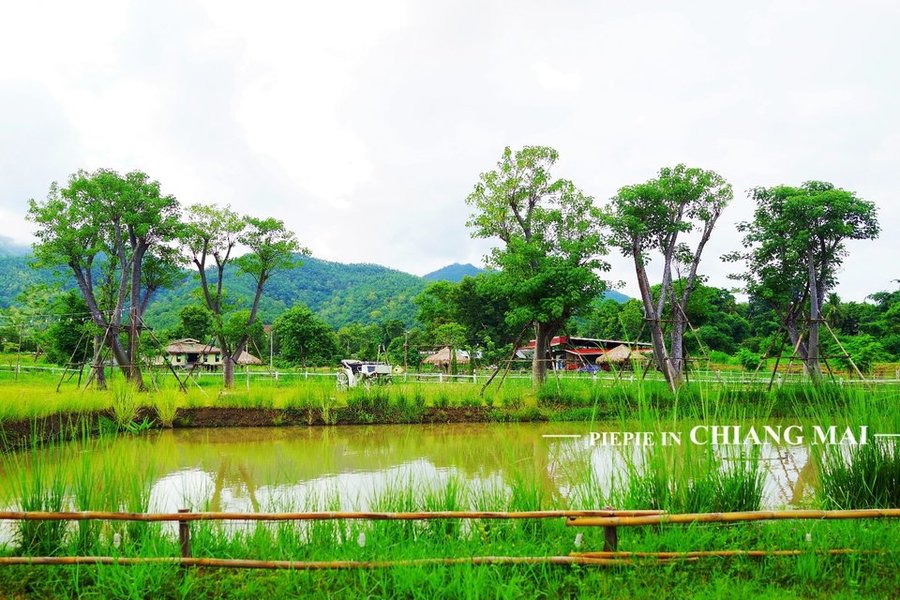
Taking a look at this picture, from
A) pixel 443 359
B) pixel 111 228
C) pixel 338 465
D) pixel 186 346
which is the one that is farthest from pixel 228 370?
pixel 186 346

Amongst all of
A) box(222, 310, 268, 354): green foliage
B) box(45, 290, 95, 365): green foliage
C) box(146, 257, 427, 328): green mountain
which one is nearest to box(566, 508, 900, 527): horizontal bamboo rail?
box(222, 310, 268, 354): green foliage

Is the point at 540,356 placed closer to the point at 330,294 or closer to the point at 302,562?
the point at 302,562

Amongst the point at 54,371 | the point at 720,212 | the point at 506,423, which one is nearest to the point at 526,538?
the point at 506,423

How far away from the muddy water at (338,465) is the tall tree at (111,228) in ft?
20.0

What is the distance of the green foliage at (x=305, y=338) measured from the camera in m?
29.2

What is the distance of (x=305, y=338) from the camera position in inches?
1160

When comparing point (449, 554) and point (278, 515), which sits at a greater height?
point (278, 515)

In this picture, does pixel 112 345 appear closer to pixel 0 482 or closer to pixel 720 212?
pixel 0 482

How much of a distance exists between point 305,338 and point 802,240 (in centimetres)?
2230

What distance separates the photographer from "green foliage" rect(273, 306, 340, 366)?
2919 cm

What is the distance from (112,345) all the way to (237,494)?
10441 mm

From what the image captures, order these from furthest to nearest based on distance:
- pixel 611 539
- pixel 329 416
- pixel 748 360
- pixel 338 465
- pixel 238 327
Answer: pixel 748 360 → pixel 238 327 → pixel 329 416 → pixel 338 465 → pixel 611 539

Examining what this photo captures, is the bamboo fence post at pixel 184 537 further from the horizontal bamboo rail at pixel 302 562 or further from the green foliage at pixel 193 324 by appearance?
the green foliage at pixel 193 324

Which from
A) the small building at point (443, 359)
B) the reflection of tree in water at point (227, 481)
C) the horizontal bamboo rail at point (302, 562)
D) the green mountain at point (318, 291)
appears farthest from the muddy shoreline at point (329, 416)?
the green mountain at point (318, 291)
